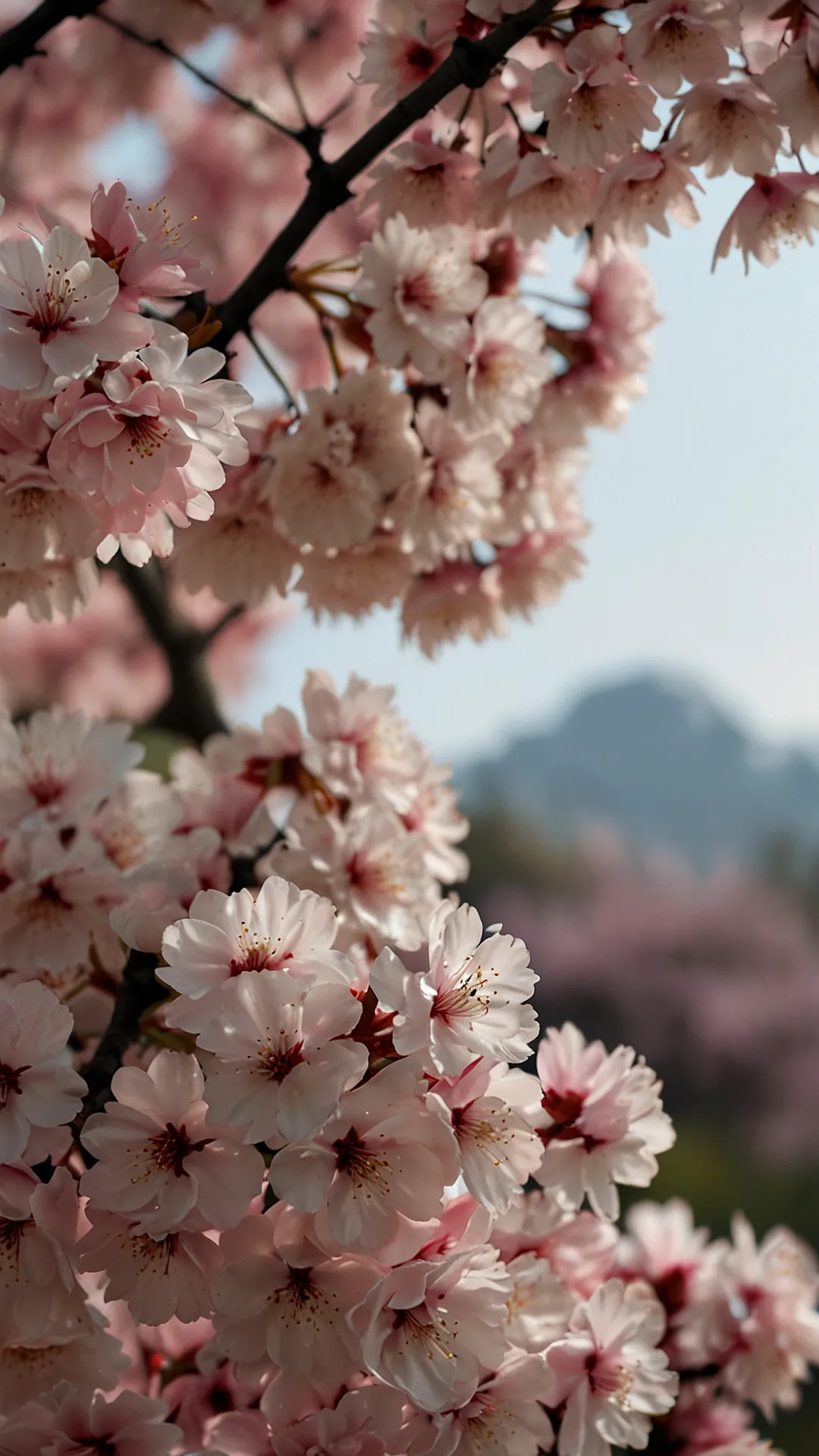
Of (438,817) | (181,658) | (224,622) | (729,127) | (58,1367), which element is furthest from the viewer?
(181,658)

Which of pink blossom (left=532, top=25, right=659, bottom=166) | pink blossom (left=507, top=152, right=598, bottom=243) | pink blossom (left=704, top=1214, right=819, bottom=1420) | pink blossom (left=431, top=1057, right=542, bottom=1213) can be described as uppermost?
pink blossom (left=532, top=25, right=659, bottom=166)

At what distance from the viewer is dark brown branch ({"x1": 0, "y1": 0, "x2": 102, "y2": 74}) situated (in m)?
0.83

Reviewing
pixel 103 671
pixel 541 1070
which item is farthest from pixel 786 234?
pixel 103 671

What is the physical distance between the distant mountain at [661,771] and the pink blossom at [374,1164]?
5.46 metres

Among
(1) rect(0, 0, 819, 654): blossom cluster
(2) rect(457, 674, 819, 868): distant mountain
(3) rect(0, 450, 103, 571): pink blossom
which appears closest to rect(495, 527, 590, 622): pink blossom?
(1) rect(0, 0, 819, 654): blossom cluster

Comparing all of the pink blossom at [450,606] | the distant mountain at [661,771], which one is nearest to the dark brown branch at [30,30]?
the pink blossom at [450,606]

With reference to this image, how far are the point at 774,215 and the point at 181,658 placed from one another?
3.12 feet

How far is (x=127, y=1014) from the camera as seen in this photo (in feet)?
2.38

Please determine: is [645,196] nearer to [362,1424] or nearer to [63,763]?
[63,763]

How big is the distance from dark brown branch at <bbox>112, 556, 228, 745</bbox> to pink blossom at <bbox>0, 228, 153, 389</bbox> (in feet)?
3.15

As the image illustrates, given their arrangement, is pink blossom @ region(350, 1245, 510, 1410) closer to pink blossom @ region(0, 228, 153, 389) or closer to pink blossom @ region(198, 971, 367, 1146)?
pink blossom @ region(198, 971, 367, 1146)

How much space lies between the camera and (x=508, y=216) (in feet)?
3.07

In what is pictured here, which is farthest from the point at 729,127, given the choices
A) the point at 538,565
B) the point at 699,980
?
the point at 699,980

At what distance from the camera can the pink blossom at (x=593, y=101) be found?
79 cm
